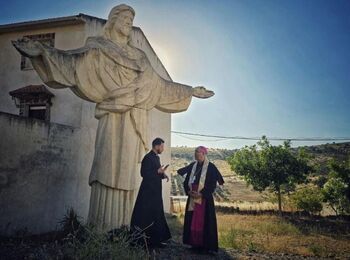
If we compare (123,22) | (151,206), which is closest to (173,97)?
(123,22)

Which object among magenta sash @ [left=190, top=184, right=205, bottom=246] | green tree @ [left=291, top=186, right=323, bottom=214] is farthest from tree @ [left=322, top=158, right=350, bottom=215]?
magenta sash @ [left=190, top=184, right=205, bottom=246]

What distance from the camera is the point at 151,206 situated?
5859 mm

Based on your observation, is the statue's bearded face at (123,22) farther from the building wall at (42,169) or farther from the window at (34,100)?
the window at (34,100)

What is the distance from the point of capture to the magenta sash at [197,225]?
20.1ft

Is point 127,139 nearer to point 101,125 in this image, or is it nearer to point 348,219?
point 101,125

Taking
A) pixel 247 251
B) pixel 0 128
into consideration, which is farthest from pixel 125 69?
pixel 247 251

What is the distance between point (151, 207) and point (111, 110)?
6.07 ft

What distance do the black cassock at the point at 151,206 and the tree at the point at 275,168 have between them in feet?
49.6

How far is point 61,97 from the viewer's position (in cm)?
1355

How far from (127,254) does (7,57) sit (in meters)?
14.1

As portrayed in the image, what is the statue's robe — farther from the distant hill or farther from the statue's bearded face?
the distant hill

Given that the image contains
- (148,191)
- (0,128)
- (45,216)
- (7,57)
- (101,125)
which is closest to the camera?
(101,125)

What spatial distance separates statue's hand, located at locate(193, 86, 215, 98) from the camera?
6.55 meters

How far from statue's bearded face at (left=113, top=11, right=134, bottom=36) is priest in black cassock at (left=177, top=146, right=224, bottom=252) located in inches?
105
